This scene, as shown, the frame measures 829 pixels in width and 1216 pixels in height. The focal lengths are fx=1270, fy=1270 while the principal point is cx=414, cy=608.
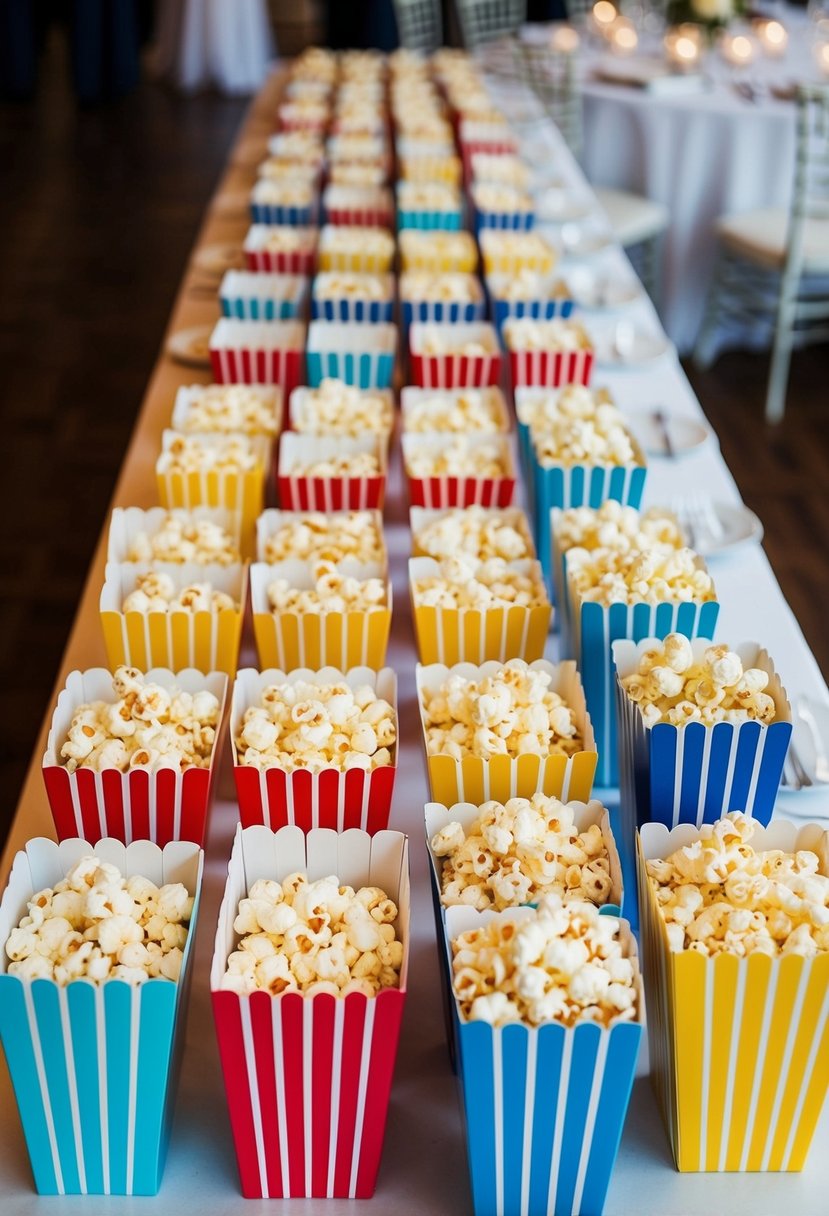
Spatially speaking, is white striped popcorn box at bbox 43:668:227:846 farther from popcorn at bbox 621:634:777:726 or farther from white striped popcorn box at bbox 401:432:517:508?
white striped popcorn box at bbox 401:432:517:508

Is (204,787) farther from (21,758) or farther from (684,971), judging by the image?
(21,758)

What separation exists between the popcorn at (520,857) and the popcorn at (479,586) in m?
0.44

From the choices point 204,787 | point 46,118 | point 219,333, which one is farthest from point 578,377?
point 46,118

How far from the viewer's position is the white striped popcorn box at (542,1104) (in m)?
0.98

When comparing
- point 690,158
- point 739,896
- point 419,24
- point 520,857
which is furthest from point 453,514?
point 419,24

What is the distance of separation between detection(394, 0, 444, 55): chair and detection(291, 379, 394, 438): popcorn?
202 inches

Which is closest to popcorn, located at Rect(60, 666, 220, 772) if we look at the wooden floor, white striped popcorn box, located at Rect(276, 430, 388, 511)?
white striped popcorn box, located at Rect(276, 430, 388, 511)

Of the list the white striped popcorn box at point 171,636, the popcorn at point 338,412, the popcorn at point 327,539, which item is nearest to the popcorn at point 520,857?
the white striped popcorn box at point 171,636

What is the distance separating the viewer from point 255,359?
96.8 inches

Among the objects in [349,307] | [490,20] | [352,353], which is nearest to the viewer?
[352,353]

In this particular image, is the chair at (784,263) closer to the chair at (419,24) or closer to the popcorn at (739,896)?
the chair at (419,24)

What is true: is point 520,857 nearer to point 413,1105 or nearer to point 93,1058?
point 413,1105

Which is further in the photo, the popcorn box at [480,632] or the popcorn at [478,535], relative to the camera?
the popcorn at [478,535]

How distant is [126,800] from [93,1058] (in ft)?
1.13
